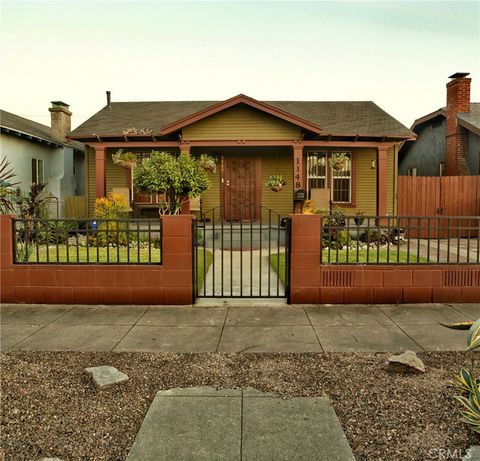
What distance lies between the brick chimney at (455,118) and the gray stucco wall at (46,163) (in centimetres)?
1748

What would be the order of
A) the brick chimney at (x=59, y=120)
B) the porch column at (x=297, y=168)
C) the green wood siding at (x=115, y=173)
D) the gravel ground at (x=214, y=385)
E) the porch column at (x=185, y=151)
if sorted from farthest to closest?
1. the brick chimney at (x=59, y=120)
2. the green wood siding at (x=115, y=173)
3. the porch column at (x=297, y=168)
4. the porch column at (x=185, y=151)
5. the gravel ground at (x=214, y=385)

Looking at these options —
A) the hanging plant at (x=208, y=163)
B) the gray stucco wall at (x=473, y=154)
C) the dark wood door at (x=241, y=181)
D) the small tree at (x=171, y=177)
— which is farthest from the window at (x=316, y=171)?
the gray stucco wall at (x=473, y=154)

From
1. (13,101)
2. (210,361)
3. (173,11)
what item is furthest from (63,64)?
(13,101)

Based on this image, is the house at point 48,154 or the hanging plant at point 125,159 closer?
the hanging plant at point 125,159

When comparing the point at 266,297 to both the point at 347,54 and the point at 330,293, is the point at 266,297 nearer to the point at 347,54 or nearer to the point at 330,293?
the point at 330,293

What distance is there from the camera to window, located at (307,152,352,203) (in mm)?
17453

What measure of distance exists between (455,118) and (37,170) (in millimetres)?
18859

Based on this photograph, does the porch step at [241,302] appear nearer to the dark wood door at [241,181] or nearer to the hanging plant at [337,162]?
the hanging plant at [337,162]

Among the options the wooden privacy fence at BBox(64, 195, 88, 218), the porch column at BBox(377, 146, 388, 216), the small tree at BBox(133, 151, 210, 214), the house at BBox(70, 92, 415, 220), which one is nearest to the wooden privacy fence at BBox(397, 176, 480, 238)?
the house at BBox(70, 92, 415, 220)

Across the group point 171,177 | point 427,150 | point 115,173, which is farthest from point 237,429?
point 427,150

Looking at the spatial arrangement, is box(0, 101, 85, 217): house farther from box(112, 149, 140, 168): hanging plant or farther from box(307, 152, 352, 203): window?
box(307, 152, 352, 203): window

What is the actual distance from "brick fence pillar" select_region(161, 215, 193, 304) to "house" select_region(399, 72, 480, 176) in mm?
15616

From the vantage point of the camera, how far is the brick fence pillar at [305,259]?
6746mm

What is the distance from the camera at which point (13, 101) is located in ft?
135
